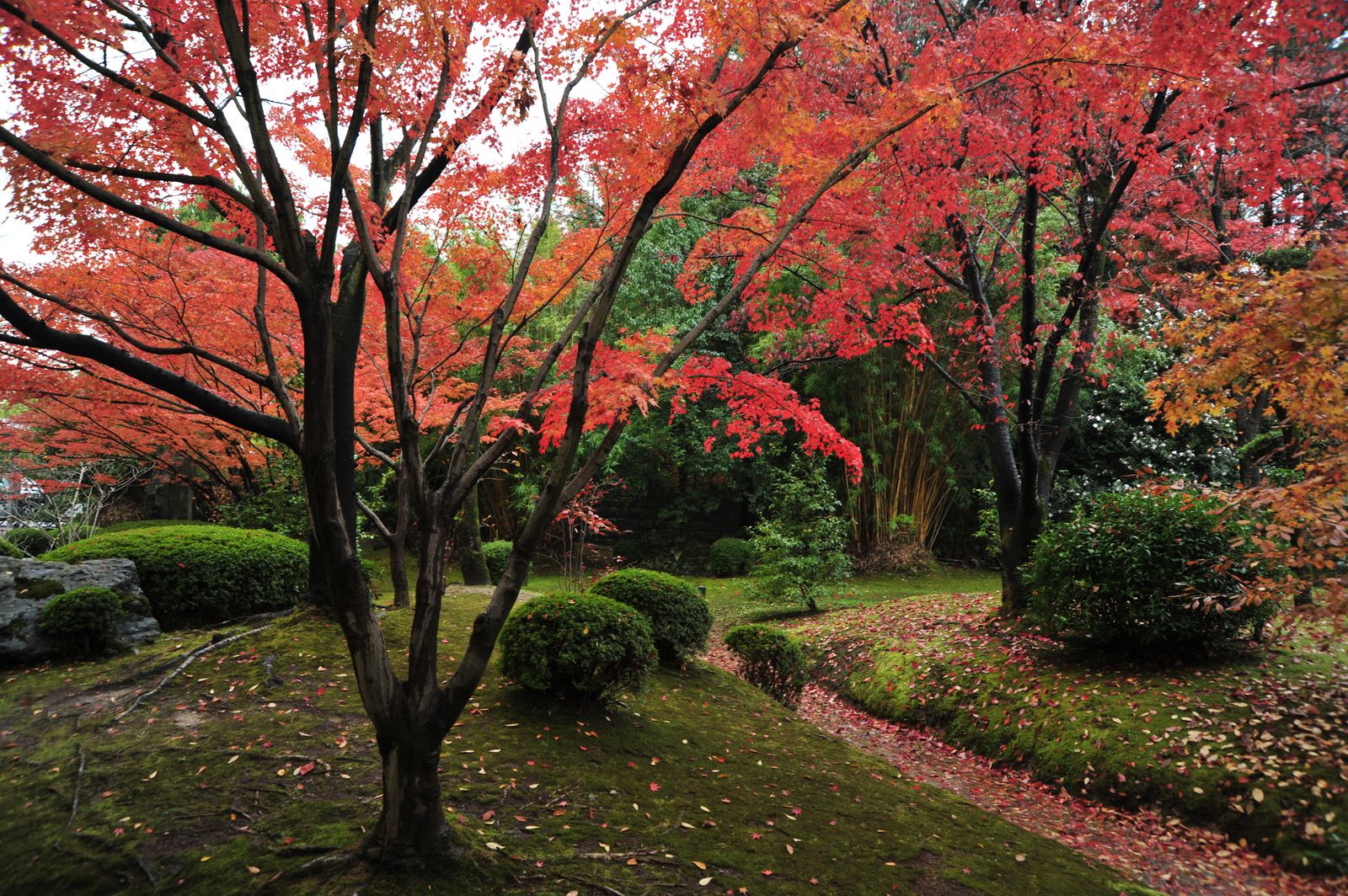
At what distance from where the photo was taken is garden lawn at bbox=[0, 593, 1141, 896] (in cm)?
266

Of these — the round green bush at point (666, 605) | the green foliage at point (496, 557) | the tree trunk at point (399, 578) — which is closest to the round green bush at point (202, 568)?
the tree trunk at point (399, 578)

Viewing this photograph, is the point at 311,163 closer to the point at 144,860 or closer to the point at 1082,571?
the point at 144,860

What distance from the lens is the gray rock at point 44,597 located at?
4871mm

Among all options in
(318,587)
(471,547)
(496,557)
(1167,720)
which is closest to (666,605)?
(318,587)

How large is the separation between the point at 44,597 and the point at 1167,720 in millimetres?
7968

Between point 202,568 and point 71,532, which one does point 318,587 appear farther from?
point 71,532

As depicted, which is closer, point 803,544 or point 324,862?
point 324,862

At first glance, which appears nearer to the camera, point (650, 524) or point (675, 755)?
point (675, 755)

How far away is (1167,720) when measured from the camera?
4.78 meters

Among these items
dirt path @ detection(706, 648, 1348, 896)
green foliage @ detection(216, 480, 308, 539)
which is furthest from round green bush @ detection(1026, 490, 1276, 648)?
green foliage @ detection(216, 480, 308, 539)

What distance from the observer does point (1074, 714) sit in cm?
525

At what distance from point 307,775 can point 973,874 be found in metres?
3.10

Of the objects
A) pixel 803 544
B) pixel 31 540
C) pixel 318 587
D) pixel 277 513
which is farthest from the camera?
pixel 31 540

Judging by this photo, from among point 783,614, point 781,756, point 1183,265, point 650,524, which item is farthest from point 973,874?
point 650,524
